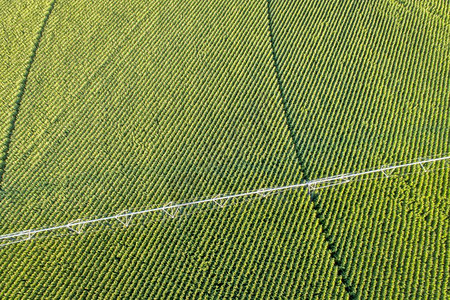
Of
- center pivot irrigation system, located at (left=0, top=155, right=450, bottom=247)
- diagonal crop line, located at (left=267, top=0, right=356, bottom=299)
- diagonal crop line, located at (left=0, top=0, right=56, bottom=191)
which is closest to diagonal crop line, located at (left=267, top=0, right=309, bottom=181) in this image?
diagonal crop line, located at (left=267, top=0, right=356, bottom=299)

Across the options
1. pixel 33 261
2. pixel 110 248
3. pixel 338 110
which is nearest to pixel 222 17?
pixel 338 110

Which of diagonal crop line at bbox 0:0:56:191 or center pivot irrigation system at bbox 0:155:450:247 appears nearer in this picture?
center pivot irrigation system at bbox 0:155:450:247

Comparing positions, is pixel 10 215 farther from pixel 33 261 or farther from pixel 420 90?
pixel 420 90

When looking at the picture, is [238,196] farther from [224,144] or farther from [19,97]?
[19,97]

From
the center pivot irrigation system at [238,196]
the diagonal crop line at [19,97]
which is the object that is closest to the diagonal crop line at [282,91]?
the center pivot irrigation system at [238,196]

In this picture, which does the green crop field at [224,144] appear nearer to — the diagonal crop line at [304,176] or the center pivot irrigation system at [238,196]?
the diagonal crop line at [304,176]

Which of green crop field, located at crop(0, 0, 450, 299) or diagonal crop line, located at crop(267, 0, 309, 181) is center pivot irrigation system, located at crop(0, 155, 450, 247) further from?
diagonal crop line, located at crop(267, 0, 309, 181)
